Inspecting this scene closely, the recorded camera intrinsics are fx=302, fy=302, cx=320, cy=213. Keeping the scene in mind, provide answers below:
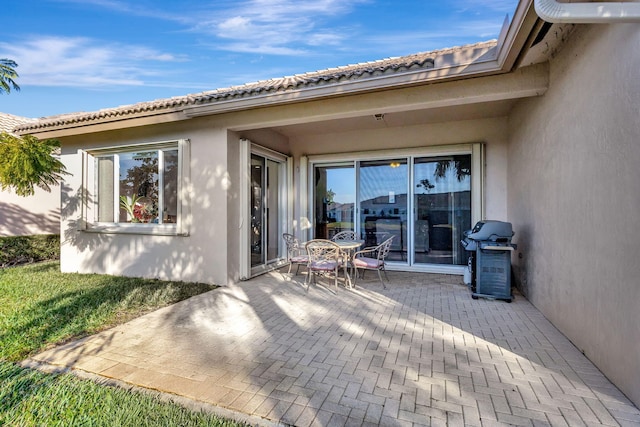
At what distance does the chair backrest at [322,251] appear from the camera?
5.18m

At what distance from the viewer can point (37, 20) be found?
22.8 ft

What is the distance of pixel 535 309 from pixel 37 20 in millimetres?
11472

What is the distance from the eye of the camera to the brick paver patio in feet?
6.83

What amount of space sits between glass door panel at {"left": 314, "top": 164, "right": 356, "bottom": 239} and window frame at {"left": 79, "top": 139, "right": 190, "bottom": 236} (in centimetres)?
313

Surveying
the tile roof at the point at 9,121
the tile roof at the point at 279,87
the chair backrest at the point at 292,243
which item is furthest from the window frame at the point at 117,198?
the tile roof at the point at 9,121

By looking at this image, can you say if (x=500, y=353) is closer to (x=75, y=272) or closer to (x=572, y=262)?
(x=572, y=262)

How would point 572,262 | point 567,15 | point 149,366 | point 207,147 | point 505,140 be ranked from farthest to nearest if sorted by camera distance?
point 505,140 < point 207,147 < point 572,262 < point 149,366 < point 567,15

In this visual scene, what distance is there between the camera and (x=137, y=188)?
655 centimetres

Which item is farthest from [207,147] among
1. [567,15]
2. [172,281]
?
[567,15]

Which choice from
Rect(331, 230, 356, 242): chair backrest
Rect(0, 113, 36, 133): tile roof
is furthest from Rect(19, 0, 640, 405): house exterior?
Rect(0, 113, 36, 133): tile roof

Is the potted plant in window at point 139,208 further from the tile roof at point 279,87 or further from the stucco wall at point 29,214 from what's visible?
the stucco wall at point 29,214

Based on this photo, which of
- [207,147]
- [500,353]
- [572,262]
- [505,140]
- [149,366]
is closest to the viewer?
[149,366]

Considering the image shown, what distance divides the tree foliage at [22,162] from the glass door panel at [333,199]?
5498mm

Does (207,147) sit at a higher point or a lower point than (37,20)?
lower
